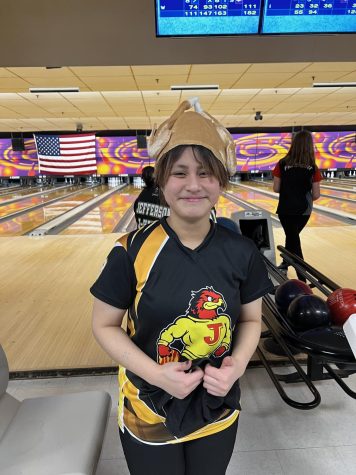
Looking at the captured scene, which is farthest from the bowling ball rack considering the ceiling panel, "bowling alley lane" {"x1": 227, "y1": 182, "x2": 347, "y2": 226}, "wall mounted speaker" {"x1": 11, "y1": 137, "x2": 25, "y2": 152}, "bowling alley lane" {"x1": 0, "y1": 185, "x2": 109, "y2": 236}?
"wall mounted speaker" {"x1": 11, "y1": 137, "x2": 25, "y2": 152}

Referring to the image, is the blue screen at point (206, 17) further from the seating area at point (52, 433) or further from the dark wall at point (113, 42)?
the seating area at point (52, 433)

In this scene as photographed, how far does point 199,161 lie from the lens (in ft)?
2.60

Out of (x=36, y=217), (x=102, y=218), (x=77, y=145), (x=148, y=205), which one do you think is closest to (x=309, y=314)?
(x=148, y=205)

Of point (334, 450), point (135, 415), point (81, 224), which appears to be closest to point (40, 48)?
point (135, 415)

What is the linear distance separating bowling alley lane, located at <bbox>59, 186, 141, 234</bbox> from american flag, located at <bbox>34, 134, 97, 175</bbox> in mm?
3828

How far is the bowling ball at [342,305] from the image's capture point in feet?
4.79

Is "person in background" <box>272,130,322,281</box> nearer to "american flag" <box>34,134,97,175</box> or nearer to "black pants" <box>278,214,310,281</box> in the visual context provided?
"black pants" <box>278,214,310,281</box>

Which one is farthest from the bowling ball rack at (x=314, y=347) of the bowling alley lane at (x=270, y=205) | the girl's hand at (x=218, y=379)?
the bowling alley lane at (x=270, y=205)

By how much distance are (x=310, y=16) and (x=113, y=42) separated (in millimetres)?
1475

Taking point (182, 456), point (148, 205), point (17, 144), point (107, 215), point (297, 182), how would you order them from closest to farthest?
point (182, 456) → point (148, 205) → point (297, 182) → point (107, 215) → point (17, 144)

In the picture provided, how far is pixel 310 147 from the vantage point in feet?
9.25

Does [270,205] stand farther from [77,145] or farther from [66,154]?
[66,154]

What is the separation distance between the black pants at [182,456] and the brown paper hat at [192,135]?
0.64 m

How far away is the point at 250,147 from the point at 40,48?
1195cm
